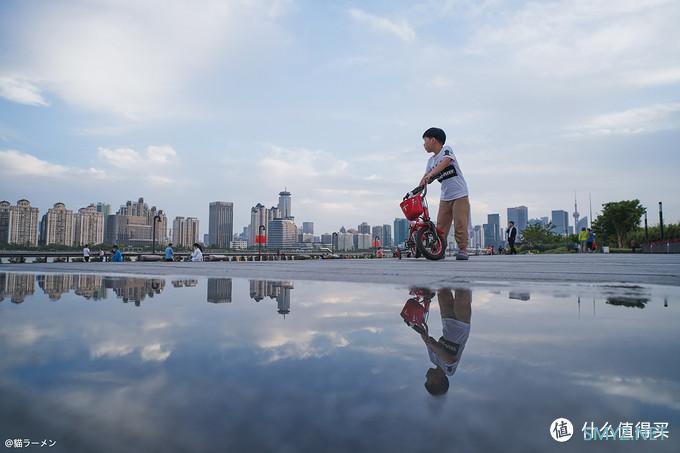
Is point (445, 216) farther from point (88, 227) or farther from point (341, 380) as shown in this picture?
point (88, 227)

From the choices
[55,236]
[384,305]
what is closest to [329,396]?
[384,305]

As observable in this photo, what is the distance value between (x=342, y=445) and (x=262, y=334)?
70 cm

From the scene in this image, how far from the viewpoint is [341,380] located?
0.79 meters

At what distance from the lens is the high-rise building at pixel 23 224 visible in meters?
86.2

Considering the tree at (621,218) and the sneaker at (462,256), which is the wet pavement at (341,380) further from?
the tree at (621,218)

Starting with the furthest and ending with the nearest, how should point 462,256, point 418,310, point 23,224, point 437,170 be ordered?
point 23,224 < point 462,256 < point 437,170 < point 418,310

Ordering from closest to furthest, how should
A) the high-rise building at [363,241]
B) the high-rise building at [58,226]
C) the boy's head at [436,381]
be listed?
1. the boy's head at [436,381]
2. the high-rise building at [58,226]
3. the high-rise building at [363,241]

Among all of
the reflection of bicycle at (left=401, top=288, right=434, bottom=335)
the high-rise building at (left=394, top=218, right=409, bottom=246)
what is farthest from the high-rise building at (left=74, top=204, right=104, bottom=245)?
the reflection of bicycle at (left=401, top=288, right=434, bottom=335)

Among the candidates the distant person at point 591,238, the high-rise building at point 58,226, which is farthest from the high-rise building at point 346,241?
the distant person at point 591,238

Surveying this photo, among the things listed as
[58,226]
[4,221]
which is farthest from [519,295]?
[58,226]

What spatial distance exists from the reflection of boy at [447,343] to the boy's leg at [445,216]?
5508 mm

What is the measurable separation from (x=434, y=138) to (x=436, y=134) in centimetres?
8

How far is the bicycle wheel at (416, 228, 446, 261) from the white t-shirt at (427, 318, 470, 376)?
5.74 metres

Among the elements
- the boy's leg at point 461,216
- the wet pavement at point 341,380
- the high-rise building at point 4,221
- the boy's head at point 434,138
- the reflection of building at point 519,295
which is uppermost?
the high-rise building at point 4,221
